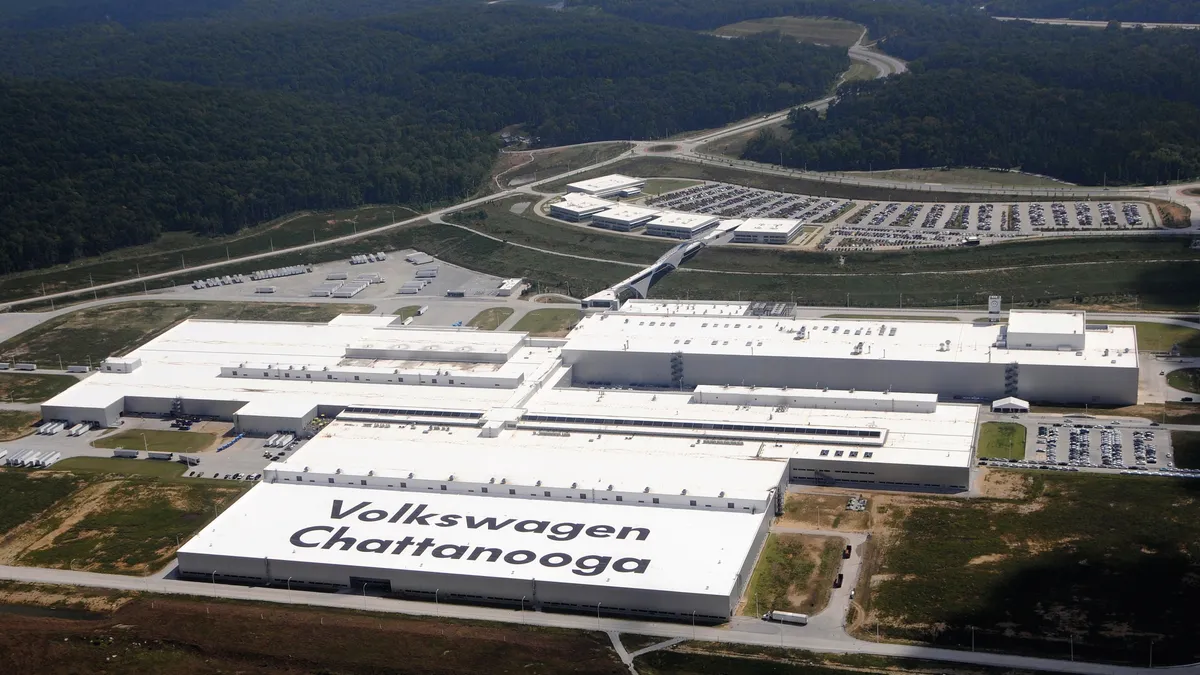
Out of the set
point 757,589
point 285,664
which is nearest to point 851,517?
point 757,589

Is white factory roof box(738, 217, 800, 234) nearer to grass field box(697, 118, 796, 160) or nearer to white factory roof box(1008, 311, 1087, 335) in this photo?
white factory roof box(1008, 311, 1087, 335)

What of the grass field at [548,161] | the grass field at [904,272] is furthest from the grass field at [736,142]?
the grass field at [904,272]

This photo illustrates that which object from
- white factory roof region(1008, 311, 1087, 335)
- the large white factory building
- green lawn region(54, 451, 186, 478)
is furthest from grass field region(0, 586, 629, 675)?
white factory roof region(1008, 311, 1087, 335)

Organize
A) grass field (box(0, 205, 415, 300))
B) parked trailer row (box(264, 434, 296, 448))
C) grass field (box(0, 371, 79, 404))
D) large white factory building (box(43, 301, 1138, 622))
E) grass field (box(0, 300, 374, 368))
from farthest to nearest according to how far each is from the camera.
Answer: grass field (box(0, 205, 415, 300)) < grass field (box(0, 300, 374, 368)) < grass field (box(0, 371, 79, 404)) < parked trailer row (box(264, 434, 296, 448)) < large white factory building (box(43, 301, 1138, 622))

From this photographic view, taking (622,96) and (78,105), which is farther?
(622,96)

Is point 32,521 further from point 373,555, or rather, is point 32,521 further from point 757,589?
point 757,589

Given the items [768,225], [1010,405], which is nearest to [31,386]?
[768,225]

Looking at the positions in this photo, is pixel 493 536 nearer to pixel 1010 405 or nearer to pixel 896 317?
pixel 1010 405
